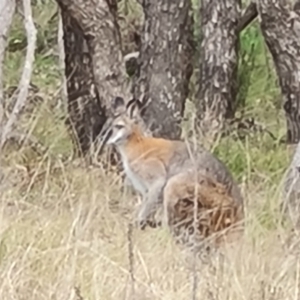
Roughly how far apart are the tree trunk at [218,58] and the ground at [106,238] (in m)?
0.36

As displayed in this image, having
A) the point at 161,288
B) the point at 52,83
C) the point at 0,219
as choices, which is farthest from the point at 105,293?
the point at 52,83

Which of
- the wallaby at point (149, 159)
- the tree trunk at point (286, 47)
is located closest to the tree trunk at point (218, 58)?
the tree trunk at point (286, 47)

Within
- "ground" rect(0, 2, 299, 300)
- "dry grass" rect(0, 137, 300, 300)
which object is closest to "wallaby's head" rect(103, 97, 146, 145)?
"ground" rect(0, 2, 299, 300)

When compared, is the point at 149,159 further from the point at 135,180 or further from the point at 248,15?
the point at 248,15

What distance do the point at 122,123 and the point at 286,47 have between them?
3.95ft

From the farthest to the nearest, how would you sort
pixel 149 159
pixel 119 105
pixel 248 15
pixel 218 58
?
1. pixel 248 15
2. pixel 218 58
3. pixel 119 105
4. pixel 149 159

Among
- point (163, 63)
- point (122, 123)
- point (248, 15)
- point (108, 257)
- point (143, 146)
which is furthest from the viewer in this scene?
point (248, 15)

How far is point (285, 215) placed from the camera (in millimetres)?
6199

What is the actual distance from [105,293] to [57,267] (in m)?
0.37

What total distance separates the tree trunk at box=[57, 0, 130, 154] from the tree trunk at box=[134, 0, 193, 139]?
1.01ft

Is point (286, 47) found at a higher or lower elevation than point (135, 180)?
higher

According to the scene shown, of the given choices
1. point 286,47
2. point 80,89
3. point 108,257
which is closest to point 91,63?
point 80,89

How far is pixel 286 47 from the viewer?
7.45m

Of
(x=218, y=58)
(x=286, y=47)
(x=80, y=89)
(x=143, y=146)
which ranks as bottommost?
(x=218, y=58)
